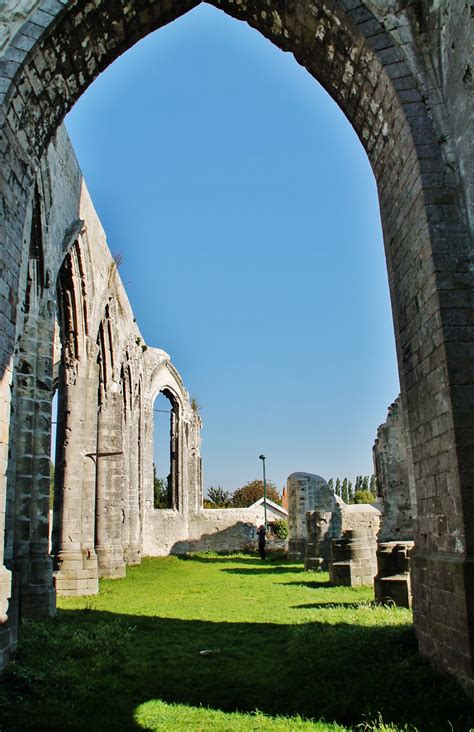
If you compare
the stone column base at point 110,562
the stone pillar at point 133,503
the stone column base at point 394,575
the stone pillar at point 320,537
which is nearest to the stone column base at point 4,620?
the stone column base at point 394,575

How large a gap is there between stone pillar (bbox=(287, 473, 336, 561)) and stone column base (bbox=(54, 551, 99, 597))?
10.6 meters

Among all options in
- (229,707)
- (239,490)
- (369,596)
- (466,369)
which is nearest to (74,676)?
(229,707)

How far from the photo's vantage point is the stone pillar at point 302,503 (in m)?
21.7

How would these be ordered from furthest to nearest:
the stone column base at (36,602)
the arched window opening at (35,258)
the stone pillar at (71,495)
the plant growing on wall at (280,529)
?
the plant growing on wall at (280,529)
the stone pillar at (71,495)
the arched window opening at (35,258)
the stone column base at (36,602)

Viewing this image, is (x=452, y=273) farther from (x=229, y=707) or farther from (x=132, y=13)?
(x=132, y=13)

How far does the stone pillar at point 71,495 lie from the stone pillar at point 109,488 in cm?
342

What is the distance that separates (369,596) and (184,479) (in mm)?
18412

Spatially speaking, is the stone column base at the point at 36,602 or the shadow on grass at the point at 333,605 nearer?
the shadow on grass at the point at 333,605

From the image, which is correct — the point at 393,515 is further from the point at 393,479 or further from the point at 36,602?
the point at 36,602

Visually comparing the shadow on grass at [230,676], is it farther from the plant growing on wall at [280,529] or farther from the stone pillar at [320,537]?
the plant growing on wall at [280,529]

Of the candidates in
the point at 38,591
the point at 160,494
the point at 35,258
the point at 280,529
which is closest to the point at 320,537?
the point at 38,591

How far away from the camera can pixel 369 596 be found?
1034 centimetres

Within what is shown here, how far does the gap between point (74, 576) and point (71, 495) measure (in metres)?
1.53

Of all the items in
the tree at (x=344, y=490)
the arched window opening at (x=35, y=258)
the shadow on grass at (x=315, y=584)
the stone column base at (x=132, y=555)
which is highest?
the arched window opening at (x=35, y=258)
